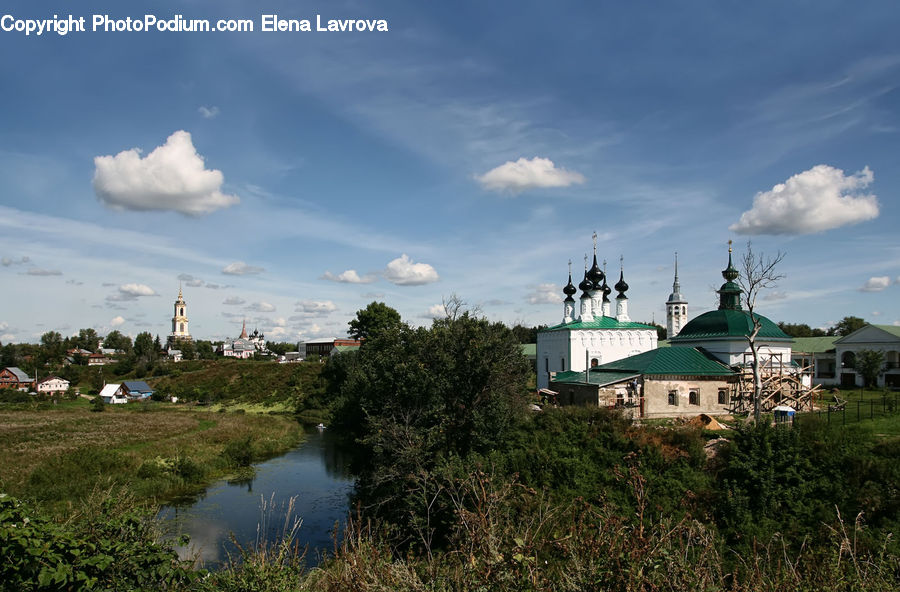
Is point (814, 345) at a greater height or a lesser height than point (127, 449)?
greater

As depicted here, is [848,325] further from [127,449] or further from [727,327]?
[127,449]

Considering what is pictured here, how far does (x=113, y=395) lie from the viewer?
5834cm

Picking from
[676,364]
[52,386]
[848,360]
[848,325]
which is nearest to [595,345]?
[676,364]

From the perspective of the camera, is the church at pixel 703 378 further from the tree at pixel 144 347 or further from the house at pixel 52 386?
the tree at pixel 144 347

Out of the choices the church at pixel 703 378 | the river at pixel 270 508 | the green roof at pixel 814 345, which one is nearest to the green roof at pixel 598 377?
the church at pixel 703 378

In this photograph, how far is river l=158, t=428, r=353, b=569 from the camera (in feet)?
57.9

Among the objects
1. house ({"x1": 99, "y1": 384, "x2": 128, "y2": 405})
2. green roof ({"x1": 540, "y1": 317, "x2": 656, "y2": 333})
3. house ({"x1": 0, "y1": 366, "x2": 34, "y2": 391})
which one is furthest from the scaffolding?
house ({"x1": 0, "y1": 366, "x2": 34, "y2": 391})

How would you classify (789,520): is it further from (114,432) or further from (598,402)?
(114,432)

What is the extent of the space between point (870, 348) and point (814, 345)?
6.82 metres

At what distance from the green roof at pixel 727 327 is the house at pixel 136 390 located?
5345cm

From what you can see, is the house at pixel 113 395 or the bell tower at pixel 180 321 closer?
the house at pixel 113 395

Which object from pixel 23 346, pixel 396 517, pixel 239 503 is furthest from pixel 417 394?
pixel 23 346

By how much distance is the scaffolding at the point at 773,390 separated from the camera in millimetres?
26312

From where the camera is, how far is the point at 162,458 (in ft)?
91.2
